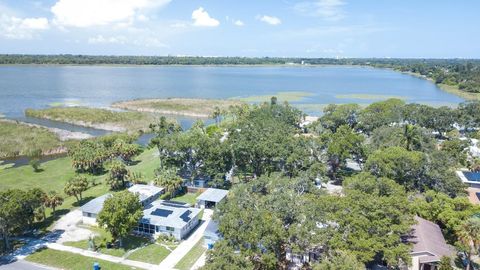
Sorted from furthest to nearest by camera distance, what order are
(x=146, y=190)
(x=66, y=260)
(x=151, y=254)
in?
(x=146, y=190) → (x=151, y=254) → (x=66, y=260)

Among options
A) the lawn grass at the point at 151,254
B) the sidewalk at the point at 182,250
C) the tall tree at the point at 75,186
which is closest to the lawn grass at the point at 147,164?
the tall tree at the point at 75,186

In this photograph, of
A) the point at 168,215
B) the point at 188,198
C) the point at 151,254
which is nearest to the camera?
the point at 151,254

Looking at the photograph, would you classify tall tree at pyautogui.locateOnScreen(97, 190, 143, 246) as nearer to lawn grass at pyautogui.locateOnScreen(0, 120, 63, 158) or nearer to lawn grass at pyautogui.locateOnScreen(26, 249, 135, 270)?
lawn grass at pyautogui.locateOnScreen(26, 249, 135, 270)

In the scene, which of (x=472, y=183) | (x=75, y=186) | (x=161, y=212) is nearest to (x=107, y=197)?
(x=161, y=212)

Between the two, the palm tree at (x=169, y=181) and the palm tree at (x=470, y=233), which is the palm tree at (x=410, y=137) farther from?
the palm tree at (x=169, y=181)

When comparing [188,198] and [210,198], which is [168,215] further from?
[188,198]

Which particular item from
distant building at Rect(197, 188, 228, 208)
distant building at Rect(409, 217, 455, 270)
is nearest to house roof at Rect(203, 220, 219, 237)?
distant building at Rect(197, 188, 228, 208)
